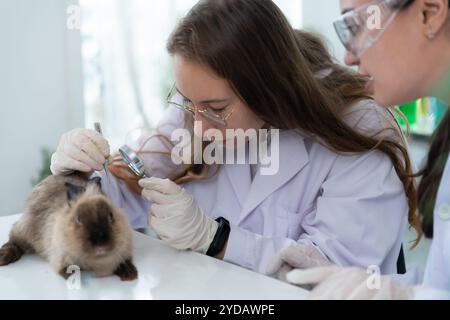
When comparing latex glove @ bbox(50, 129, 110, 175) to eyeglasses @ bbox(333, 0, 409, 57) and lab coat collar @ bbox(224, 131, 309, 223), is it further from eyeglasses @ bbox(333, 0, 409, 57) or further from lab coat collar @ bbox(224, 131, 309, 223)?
eyeglasses @ bbox(333, 0, 409, 57)

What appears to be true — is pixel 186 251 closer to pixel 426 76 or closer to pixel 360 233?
pixel 360 233

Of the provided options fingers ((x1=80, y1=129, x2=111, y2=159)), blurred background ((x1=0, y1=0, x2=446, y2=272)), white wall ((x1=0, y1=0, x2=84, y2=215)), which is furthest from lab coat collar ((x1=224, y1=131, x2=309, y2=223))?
white wall ((x1=0, y1=0, x2=84, y2=215))

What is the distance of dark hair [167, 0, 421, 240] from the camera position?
1.26 metres

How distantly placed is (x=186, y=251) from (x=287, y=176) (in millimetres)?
407

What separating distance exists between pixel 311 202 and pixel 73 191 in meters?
0.70

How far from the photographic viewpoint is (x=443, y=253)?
2.86 ft

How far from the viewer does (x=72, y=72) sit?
124 inches

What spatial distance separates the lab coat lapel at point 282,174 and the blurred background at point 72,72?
1.55 m

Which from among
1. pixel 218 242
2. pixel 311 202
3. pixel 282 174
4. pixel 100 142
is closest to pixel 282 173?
pixel 282 174

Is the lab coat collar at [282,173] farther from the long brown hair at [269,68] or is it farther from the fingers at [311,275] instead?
the fingers at [311,275]

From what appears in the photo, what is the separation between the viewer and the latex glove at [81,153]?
4.34ft

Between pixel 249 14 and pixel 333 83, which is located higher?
pixel 249 14

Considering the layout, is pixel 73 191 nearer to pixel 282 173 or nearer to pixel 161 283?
pixel 161 283

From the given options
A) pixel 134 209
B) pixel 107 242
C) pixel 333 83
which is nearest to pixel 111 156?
pixel 134 209
